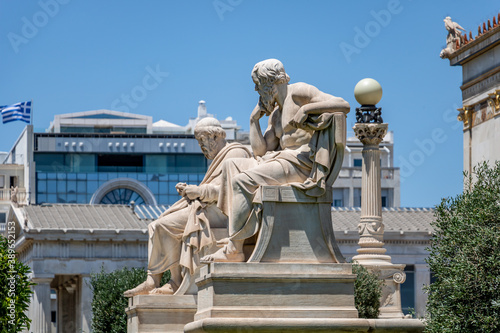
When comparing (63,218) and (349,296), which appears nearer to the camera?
(349,296)

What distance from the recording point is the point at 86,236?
73312mm

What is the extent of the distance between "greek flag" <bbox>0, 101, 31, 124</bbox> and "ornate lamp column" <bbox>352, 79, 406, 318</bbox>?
241 ft

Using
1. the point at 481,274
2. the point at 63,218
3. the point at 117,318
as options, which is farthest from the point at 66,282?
the point at 481,274

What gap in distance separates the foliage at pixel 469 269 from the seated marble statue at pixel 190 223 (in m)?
3.57

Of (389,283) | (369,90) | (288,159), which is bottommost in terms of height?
(389,283)

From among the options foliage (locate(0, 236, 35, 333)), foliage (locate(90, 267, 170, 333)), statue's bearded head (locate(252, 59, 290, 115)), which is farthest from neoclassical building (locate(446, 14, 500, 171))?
statue's bearded head (locate(252, 59, 290, 115))

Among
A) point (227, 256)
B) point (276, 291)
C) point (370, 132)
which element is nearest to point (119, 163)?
point (370, 132)

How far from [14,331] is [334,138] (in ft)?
53.3

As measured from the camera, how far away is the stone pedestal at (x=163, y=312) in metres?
20.9

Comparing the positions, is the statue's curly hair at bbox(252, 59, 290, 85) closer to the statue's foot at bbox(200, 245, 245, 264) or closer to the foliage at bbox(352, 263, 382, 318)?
the statue's foot at bbox(200, 245, 245, 264)

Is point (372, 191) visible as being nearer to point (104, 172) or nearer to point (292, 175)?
point (292, 175)

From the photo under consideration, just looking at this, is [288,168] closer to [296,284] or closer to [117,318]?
[296,284]

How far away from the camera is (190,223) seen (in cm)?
2084

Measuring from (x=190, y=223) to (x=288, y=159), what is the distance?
11.9ft
